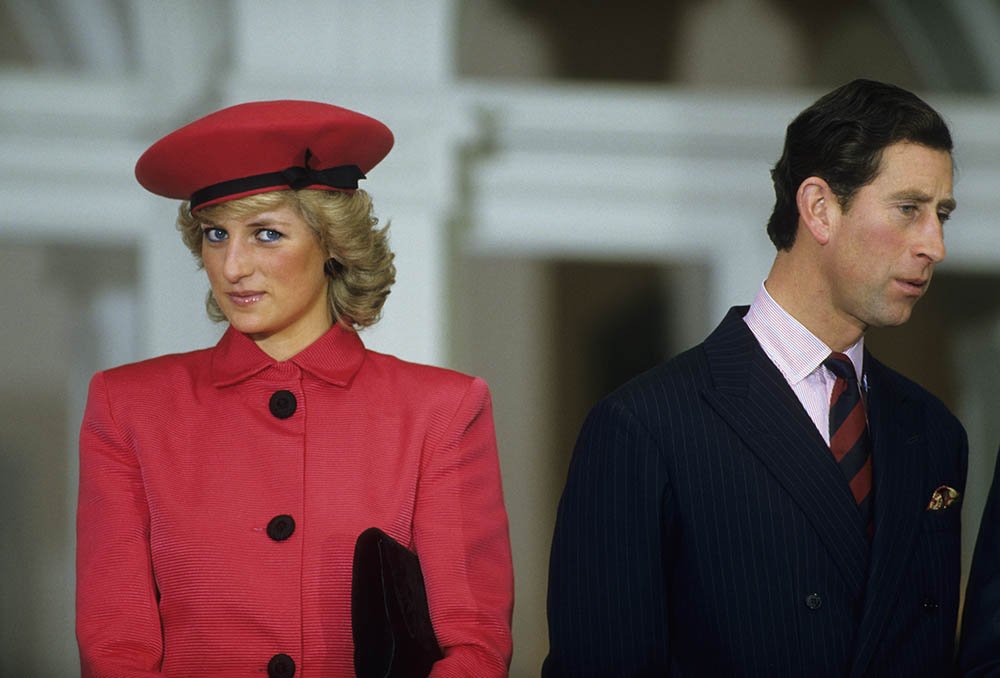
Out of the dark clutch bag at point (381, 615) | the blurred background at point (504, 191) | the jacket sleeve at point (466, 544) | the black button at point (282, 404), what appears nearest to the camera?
the dark clutch bag at point (381, 615)

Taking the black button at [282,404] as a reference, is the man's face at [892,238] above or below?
above

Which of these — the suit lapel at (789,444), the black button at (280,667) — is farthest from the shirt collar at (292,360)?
the suit lapel at (789,444)

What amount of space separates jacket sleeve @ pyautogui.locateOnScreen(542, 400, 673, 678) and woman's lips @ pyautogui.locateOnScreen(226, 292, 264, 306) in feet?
1.91

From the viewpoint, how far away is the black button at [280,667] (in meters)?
2.37

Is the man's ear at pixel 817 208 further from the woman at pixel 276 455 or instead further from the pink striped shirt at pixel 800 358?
the woman at pixel 276 455

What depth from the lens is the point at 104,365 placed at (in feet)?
14.3

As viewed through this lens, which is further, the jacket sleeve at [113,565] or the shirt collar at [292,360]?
the shirt collar at [292,360]

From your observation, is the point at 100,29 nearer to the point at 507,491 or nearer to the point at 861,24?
the point at 507,491

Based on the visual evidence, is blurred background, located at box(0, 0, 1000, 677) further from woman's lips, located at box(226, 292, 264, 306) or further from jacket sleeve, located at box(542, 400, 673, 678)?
jacket sleeve, located at box(542, 400, 673, 678)

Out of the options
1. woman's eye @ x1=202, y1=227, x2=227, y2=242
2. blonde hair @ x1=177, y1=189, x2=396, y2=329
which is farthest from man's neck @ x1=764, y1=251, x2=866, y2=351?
woman's eye @ x1=202, y1=227, x2=227, y2=242

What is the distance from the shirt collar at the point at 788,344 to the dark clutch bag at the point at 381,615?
697mm

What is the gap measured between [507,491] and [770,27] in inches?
65.6

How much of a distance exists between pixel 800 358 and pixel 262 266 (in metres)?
0.88

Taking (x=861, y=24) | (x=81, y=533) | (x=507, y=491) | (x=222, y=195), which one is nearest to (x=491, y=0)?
(x=861, y=24)
